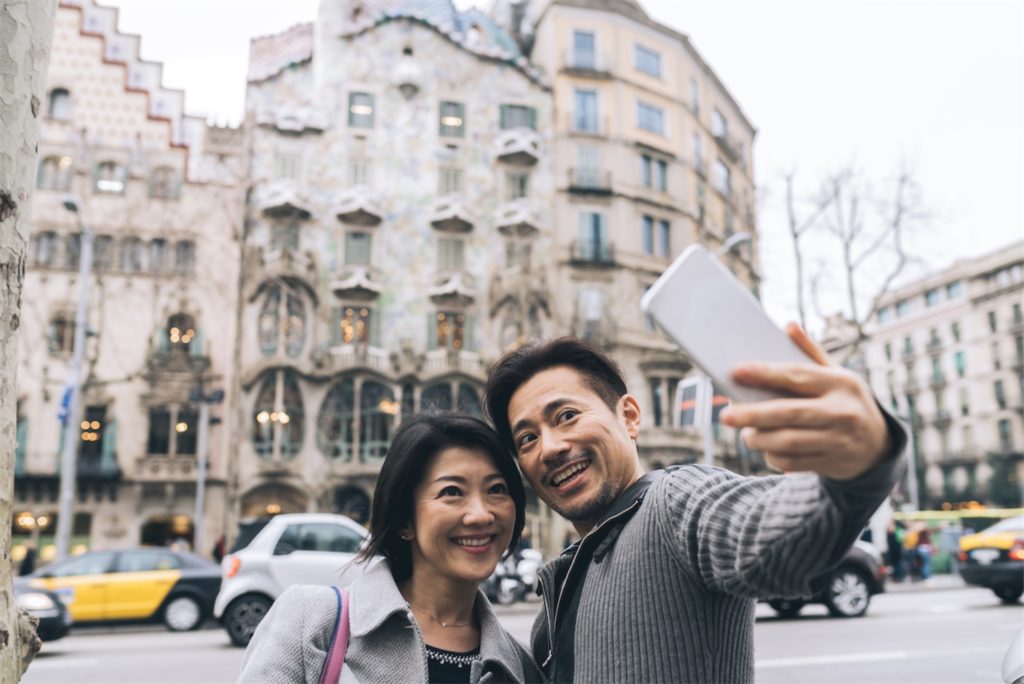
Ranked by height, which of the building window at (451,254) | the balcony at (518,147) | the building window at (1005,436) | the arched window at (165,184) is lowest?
the building window at (1005,436)

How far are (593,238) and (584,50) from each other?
343 inches

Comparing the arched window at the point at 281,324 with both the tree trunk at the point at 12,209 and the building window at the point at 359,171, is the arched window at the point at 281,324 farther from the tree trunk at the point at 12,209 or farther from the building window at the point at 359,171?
the tree trunk at the point at 12,209

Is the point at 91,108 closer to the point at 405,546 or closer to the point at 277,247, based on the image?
the point at 277,247

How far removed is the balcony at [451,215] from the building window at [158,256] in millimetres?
10168

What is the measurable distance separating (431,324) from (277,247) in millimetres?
6523

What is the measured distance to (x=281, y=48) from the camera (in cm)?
3644

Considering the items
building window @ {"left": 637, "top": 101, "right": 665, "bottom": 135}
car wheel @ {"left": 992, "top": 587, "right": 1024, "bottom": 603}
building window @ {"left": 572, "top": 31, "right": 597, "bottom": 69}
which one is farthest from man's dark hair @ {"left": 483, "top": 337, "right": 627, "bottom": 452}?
building window @ {"left": 572, "top": 31, "right": 597, "bottom": 69}

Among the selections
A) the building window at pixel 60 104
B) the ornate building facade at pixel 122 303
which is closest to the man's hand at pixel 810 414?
the ornate building facade at pixel 122 303

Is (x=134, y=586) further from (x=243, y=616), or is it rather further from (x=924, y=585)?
(x=924, y=585)

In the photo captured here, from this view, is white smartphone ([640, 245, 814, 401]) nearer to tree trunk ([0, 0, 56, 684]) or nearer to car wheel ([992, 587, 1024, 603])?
tree trunk ([0, 0, 56, 684])

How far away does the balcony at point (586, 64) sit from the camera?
35688 mm

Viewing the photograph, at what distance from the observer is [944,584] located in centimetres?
2120

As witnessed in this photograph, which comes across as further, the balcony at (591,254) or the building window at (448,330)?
the balcony at (591,254)

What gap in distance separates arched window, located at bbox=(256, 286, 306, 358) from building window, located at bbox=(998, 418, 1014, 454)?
5003 cm
